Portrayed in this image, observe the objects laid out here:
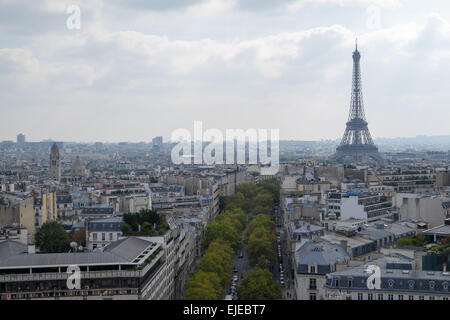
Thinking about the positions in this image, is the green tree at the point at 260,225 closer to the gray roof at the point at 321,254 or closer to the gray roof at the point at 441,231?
the gray roof at the point at 441,231

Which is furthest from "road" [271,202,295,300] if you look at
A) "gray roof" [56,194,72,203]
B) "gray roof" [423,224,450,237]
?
"gray roof" [56,194,72,203]

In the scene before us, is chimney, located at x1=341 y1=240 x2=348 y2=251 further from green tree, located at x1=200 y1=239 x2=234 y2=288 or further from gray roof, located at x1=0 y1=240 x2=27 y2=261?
gray roof, located at x1=0 y1=240 x2=27 y2=261

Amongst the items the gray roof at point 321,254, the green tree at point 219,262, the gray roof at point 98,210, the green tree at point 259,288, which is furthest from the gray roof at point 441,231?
the gray roof at point 98,210

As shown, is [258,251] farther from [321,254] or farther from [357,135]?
[357,135]
